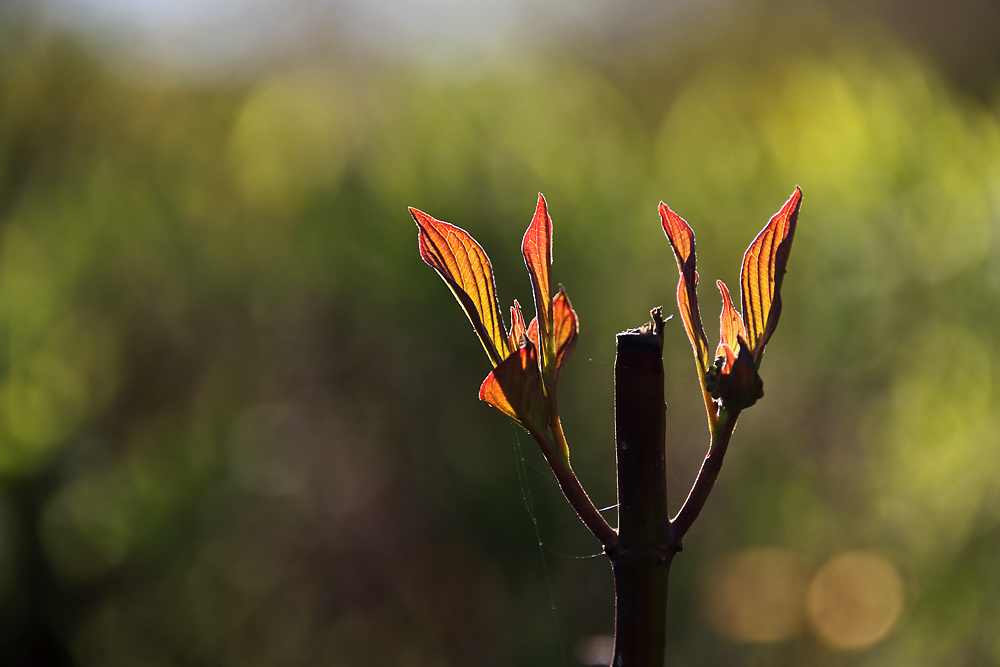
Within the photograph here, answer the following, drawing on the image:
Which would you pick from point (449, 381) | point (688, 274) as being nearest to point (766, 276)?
point (688, 274)

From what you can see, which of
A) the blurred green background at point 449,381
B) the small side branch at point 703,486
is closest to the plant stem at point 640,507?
the small side branch at point 703,486

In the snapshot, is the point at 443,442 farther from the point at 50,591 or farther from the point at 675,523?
the point at 675,523

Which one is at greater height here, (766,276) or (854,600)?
(766,276)

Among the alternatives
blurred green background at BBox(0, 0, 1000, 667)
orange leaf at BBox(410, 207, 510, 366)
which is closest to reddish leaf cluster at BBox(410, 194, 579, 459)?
orange leaf at BBox(410, 207, 510, 366)

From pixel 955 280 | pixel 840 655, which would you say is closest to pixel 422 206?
pixel 955 280

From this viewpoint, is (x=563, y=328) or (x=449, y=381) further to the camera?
(x=449, y=381)

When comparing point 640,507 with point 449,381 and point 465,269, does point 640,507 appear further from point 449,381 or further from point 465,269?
point 449,381
